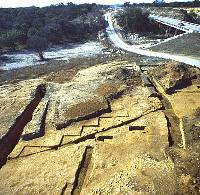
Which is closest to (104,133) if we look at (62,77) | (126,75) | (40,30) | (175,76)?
(126,75)

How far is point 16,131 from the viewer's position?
18.4 m

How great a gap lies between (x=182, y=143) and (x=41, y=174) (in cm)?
691

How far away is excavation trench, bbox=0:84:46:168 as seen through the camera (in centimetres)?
1662

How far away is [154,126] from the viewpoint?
17.0 m

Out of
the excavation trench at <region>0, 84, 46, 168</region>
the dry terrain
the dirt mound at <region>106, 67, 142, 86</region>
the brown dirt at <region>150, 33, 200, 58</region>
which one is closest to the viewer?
the dry terrain

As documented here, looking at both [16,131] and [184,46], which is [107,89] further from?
[184,46]

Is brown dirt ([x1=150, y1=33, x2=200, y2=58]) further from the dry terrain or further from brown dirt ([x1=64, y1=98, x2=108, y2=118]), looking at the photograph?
brown dirt ([x1=64, y1=98, x2=108, y2=118])

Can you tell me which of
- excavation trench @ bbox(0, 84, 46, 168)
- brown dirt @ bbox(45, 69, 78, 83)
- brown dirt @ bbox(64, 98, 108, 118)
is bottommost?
excavation trench @ bbox(0, 84, 46, 168)

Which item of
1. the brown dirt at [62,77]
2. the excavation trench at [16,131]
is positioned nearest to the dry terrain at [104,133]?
the excavation trench at [16,131]

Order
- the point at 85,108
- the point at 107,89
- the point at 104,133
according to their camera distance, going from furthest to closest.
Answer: the point at 107,89 → the point at 85,108 → the point at 104,133

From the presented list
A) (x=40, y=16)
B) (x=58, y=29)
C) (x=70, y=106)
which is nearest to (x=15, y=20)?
(x=40, y=16)

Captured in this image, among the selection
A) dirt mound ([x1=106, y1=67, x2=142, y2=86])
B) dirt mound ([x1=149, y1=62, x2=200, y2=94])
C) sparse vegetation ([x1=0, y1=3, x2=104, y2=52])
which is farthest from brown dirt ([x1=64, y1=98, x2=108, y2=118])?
sparse vegetation ([x1=0, y1=3, x2=104, y2=52])

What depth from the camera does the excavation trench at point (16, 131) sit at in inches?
655

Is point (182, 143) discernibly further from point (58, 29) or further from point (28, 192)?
point (58, 29)
